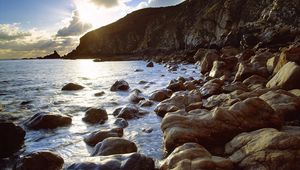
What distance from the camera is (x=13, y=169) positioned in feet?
17.1

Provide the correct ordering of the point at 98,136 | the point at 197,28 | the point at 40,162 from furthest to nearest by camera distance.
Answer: the point at 197,28, the point at 98,136, the point at 40,162

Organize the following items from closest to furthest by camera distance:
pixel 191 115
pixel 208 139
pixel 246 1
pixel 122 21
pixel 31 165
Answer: pixel 31 165, pixel 208 139, pixel 191 115, pixel 246 1, pixel 122 21

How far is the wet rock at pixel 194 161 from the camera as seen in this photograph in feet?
13.8

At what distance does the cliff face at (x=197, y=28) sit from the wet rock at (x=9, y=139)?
3028 centimetres

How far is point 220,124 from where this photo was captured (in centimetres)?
Answer: 573

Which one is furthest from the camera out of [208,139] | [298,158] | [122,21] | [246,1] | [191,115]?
[122,21]

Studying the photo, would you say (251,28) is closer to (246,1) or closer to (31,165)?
(246,1)

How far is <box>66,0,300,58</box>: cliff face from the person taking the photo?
46156mm

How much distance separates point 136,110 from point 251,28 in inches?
1633

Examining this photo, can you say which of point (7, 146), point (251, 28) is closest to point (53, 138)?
point (7, 146)

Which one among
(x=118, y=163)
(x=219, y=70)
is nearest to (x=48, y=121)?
(x=118, y=163)

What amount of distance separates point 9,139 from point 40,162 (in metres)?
1.80

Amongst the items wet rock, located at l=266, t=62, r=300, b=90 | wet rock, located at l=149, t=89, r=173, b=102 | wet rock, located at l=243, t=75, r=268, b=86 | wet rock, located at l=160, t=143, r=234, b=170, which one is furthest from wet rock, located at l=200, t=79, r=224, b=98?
wet rock, located at l=160, t=143, r=234, b=170

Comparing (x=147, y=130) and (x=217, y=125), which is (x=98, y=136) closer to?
(x=147, y=130)
